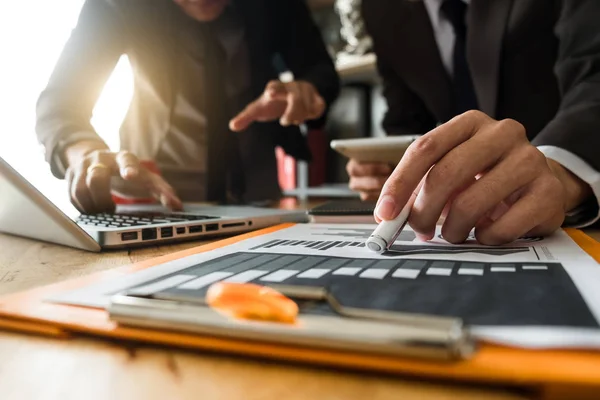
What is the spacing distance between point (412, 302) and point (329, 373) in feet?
0.24

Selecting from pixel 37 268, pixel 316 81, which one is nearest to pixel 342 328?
pixel 37 268

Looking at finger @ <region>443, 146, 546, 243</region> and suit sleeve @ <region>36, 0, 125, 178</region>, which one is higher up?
suit sleeve @ <region>36, 0, 125, 178</region>

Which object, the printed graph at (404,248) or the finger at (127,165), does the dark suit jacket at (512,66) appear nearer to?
the printed graph at (404,248)

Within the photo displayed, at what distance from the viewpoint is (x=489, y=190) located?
42 centimetres

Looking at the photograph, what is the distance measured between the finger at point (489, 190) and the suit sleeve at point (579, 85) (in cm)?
16

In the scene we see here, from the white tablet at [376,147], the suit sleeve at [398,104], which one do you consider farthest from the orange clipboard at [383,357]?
the suit sleeve at [398,104]

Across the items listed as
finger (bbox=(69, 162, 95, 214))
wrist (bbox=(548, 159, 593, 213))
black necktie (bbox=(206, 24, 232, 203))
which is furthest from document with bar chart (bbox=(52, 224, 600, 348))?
black necktie (bbox=(206, 24, 232, 203))

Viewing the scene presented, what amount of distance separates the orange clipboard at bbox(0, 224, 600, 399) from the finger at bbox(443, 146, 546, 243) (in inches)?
9.6

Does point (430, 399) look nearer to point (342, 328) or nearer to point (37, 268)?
point (342, 328)

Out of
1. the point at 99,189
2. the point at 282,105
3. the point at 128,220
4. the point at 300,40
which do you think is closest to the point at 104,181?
the point at 99,189

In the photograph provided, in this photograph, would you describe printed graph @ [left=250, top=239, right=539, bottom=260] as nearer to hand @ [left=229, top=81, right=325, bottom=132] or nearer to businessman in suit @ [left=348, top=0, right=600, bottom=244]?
businessman in suit @ [left=348, top=0, right=600, bottom=244]

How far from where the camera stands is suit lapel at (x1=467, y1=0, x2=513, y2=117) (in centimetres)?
88

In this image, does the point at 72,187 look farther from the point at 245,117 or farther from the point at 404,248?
the point at 404,248

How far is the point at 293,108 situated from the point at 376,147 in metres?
0.24
